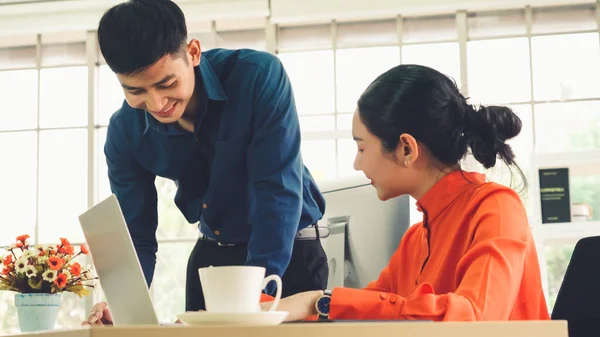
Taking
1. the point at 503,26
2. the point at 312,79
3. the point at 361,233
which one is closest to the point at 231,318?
the point at 361,233

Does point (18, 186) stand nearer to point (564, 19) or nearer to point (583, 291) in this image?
point (564, 19)

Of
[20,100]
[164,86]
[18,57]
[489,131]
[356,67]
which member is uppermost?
[18,57]

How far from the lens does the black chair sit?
1.31 meters

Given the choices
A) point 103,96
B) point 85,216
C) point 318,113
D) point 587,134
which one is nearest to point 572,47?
point 587,134

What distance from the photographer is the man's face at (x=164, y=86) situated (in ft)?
5.25

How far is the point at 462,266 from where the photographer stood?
1.27 meters

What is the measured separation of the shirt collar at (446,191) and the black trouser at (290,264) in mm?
510

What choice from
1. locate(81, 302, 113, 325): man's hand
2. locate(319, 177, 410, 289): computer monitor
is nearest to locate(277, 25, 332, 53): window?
locate(319, 177, 410, 289): computer monitor

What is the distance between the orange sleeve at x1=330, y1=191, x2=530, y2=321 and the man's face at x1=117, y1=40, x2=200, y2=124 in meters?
0.65

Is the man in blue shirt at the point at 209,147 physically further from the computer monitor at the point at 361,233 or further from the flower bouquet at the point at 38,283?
the flower bouquet at the point at 38,283

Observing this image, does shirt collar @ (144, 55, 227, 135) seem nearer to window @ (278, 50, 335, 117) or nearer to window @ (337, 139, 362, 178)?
window @ (337, 139, 362, 178)

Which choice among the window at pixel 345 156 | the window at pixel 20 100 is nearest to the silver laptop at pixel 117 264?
the window at pixel 345 156

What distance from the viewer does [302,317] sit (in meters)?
1.22

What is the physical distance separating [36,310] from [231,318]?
1.41m
